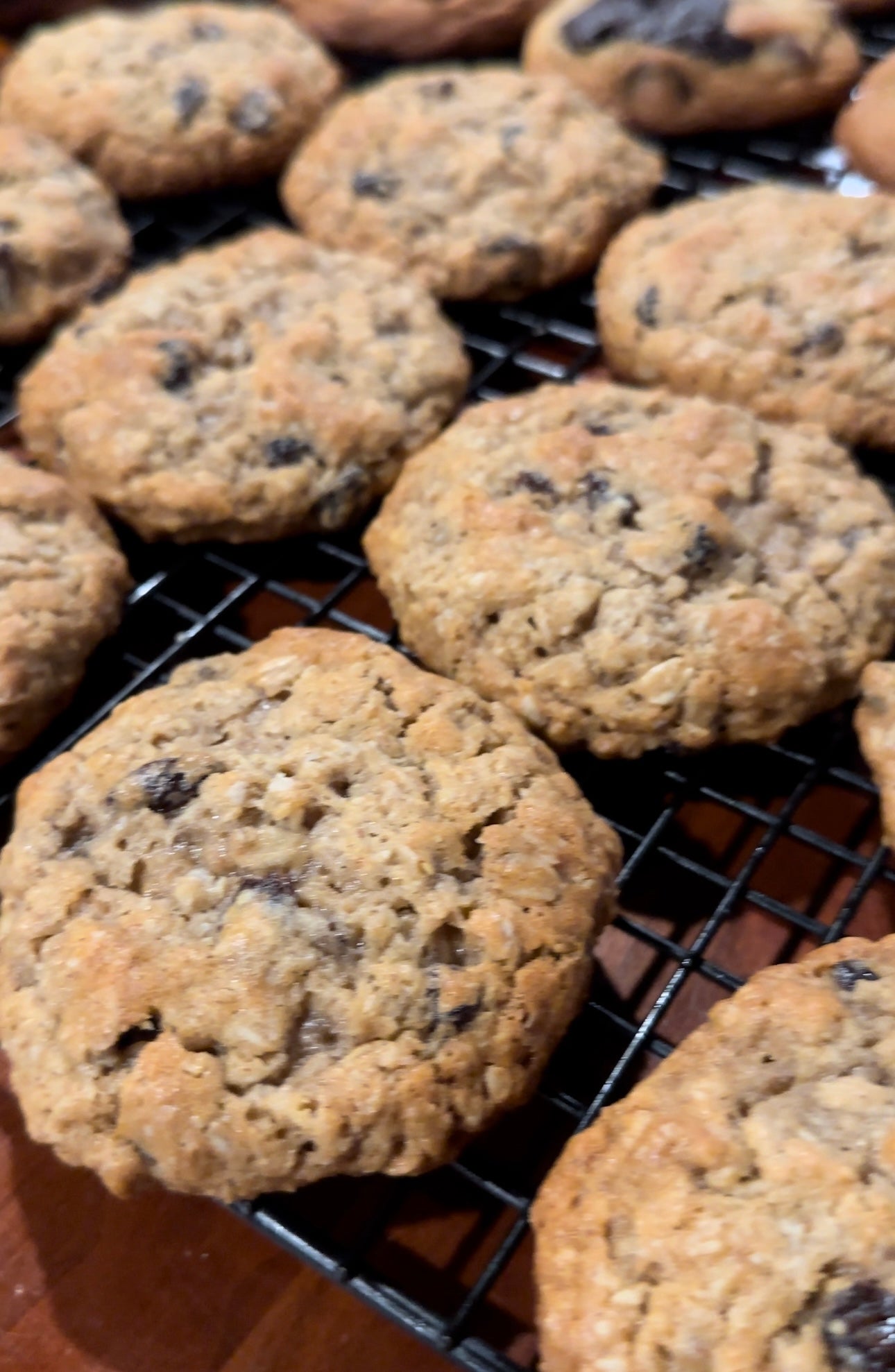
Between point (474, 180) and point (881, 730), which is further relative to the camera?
point (474, 180)

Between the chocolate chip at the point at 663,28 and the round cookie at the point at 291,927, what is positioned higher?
the chocolate chip at the point at 663,28

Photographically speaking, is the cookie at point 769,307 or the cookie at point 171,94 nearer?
the cookie at point 769,307

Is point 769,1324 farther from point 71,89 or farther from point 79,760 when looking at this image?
point 71,89

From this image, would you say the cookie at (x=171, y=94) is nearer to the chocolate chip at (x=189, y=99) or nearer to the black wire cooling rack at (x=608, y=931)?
the chocolate chip at (x=189, y=99)

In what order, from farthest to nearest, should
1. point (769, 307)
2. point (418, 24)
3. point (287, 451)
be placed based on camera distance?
point (418, 24) → point (769, 307) → point (287, 451)

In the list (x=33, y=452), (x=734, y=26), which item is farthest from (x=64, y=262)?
(x=734, y=26)

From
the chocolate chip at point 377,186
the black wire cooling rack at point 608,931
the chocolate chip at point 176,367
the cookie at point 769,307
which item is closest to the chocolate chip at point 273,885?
the black wire cooling rack at point 608,931

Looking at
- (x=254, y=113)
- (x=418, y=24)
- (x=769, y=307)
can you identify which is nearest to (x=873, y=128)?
(x=769, y=307)

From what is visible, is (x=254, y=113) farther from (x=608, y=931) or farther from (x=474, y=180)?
(x=608, y=931)
